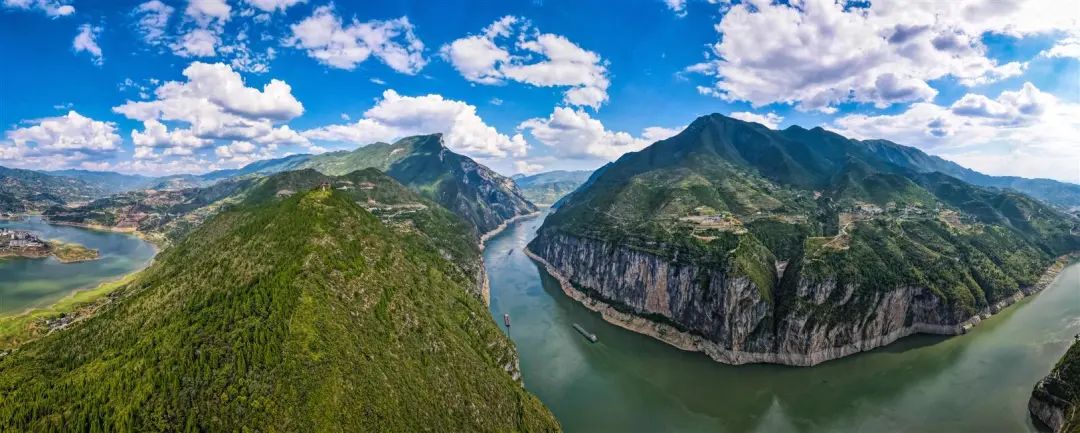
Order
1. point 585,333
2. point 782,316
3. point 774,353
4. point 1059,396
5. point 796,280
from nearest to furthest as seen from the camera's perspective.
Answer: point 1059,396, point 774,353, point 782,316, point 796,280, point 585,333

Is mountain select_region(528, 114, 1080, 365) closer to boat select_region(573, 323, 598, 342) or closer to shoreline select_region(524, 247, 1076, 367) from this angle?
shoreline select_region(524, 247, 1076, 367)

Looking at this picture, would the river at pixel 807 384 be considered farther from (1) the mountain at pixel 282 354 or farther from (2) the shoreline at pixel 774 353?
(1) the mountain at pixel 282 354

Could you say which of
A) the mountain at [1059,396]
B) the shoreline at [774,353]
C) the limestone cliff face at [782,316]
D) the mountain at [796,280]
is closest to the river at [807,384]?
the shoreline at [774,353]

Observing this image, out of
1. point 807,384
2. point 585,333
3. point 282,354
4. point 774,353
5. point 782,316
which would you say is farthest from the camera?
point 585,333

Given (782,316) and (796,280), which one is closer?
(782,316)

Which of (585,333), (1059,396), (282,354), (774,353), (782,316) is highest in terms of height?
(282,354)

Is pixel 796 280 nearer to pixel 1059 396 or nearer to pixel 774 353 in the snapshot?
pixel 774 353

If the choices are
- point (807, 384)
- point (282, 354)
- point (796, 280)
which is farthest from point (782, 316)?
point (282, 354)
